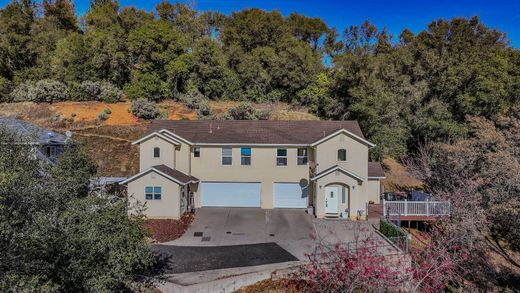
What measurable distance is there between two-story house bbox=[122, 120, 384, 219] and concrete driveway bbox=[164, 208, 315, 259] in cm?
113

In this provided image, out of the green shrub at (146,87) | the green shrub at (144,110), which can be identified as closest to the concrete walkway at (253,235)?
the green shrub at (144,110)

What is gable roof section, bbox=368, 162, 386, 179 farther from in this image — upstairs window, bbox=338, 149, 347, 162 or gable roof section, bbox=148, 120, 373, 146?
gable roof section, bbox=148, 120, 373, 146

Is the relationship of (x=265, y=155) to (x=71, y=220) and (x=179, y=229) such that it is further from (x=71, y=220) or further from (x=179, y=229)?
(x=71, y=220)

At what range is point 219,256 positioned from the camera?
17797 millimetres

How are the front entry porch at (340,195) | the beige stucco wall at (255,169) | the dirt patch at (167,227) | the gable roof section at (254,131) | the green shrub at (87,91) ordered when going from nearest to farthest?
the dirt patch at (167,227), the front entry porch at (340,195), the gable roof section at (254,131), the beige stucco wall at (255,169), the green shrub at (87,91)

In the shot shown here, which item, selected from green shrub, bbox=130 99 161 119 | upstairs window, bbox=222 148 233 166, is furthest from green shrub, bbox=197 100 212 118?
upstairs window, bbox=222 148 233 166

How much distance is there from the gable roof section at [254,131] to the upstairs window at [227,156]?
65 centimetres

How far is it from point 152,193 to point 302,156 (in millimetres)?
10347

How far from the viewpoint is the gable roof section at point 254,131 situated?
26.1 meters

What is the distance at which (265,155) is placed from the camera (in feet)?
86.1

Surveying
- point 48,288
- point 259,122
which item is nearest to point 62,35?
point 259,122

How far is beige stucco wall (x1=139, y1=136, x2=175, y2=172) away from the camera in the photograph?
25.5 meters

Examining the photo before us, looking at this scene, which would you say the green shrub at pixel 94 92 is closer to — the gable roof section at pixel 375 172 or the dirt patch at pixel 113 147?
the dirt patch at pixel 113 147

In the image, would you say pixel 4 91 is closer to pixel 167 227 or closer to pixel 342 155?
pixel 167 227
